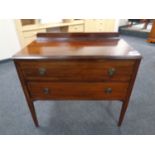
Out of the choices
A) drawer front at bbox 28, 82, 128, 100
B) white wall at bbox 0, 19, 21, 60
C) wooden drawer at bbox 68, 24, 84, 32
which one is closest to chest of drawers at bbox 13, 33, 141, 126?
drawer front at bbox 28, 82, 128, 100

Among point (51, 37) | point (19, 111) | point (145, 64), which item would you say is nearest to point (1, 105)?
point (19, 111)

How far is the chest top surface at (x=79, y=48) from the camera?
80cm

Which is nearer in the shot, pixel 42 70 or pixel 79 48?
pixel 42 70

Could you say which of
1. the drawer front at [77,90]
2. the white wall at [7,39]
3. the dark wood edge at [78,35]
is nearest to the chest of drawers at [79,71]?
the drawer front at [77,90]

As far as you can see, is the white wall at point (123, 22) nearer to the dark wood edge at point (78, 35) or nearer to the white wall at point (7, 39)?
the white wall at point (7, 39)

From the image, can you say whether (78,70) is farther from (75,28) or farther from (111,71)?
(75,28)

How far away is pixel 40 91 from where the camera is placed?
0.98 m

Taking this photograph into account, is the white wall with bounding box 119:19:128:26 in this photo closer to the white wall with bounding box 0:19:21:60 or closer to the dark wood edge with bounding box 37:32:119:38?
the white wall with bounding box 0:19:21:60

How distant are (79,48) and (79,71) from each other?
205 mm

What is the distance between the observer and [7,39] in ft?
7.80

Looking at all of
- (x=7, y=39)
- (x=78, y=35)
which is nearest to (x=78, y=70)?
(x=78, y=35)
